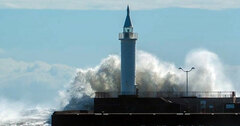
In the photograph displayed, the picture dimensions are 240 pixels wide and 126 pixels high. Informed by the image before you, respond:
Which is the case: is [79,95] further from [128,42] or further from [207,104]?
[207,104]

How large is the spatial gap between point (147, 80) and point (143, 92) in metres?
13.0

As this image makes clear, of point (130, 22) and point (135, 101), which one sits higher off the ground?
point (130, 22)

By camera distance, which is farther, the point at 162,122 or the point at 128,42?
the point at 128,42

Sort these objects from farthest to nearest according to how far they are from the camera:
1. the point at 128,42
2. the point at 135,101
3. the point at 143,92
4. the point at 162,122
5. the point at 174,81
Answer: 1. the point at 174,81
2. the point at 143,92
3. the point at 128,42
4. the point at 135,101
5. the point at 162,122

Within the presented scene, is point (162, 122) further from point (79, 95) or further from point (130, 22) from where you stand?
point (79, 95)

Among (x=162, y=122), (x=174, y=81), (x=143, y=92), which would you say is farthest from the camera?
(x=174, y=81)

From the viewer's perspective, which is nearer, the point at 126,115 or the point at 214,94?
the point at 126,115

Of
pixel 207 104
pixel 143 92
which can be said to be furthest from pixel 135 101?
pixel 143 92

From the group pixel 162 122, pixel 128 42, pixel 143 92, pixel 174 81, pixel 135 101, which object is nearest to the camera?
pixel 162 122

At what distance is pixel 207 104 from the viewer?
118 meters

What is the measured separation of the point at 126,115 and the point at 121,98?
15.2 m

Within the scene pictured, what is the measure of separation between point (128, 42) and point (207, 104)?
22.7m

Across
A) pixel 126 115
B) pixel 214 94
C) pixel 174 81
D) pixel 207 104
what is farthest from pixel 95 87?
pixel 126 115

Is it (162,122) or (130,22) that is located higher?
(130,22)
